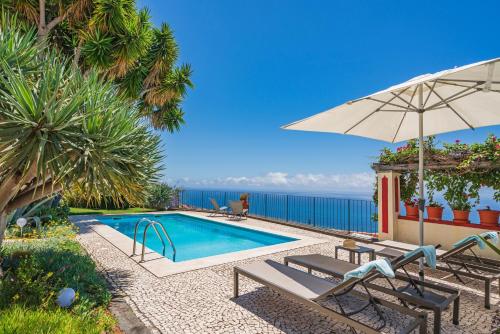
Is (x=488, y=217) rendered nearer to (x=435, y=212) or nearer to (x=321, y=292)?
(x=435, y=212)

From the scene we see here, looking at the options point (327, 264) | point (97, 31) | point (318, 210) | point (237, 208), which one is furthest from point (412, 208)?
point (97, 31)

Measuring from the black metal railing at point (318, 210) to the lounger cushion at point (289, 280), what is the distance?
6.27 m

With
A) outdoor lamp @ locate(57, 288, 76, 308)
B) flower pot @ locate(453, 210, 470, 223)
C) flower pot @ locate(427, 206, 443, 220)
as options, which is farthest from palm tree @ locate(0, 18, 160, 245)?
flower pot @ locate(453, 210, 470, 223)

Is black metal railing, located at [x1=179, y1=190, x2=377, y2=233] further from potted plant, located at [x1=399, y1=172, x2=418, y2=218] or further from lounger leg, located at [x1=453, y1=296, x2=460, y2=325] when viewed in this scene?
lounger leg, located at [x1=453, y1=296, x2=460, y2=325]

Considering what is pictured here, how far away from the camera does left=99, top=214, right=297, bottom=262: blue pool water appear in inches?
344

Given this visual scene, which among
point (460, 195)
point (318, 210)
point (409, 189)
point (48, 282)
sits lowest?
point (48, 282)

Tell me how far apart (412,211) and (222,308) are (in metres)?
6.57

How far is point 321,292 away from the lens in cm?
333

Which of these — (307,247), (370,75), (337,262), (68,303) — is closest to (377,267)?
(337,262)

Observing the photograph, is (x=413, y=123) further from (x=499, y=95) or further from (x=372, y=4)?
(x=372, y=4)

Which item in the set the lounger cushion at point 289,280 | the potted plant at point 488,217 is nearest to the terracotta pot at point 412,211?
the potted plant at point 488,217

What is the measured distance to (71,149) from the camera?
11.8 feet

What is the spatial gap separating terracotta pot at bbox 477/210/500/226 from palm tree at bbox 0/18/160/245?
25.3 feet

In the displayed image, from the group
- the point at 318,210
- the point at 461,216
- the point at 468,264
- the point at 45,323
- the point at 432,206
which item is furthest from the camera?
the point at 318,210
